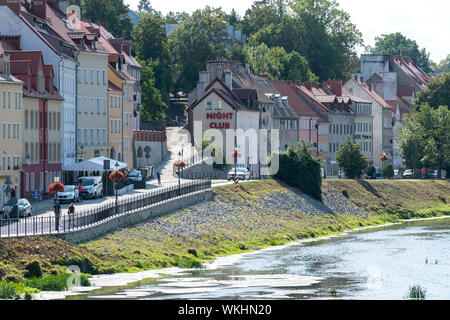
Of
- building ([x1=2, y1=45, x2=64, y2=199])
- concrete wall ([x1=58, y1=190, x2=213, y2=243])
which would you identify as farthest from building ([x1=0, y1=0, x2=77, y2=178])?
concrete wall ([x1=58, y1=190, x2=213, y2=243])

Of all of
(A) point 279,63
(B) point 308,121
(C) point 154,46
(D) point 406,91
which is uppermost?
(A) point 279,63

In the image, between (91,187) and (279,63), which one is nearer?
(91,187)

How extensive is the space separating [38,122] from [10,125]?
7.25 metres

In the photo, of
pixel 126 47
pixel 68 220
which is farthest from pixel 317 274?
pixel 126 47

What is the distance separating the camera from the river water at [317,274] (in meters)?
58.1

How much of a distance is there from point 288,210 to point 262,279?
42802mm

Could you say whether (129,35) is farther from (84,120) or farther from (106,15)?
(84,120)

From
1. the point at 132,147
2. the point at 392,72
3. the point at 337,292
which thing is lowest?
the point at 337,292

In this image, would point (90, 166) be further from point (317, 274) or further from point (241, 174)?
point (317, 274)

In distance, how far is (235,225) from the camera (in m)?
93.6

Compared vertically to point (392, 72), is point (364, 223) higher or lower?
lower

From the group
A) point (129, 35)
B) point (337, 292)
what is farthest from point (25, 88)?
point (129, 35)

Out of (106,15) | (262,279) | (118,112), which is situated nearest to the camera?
(262,279)
